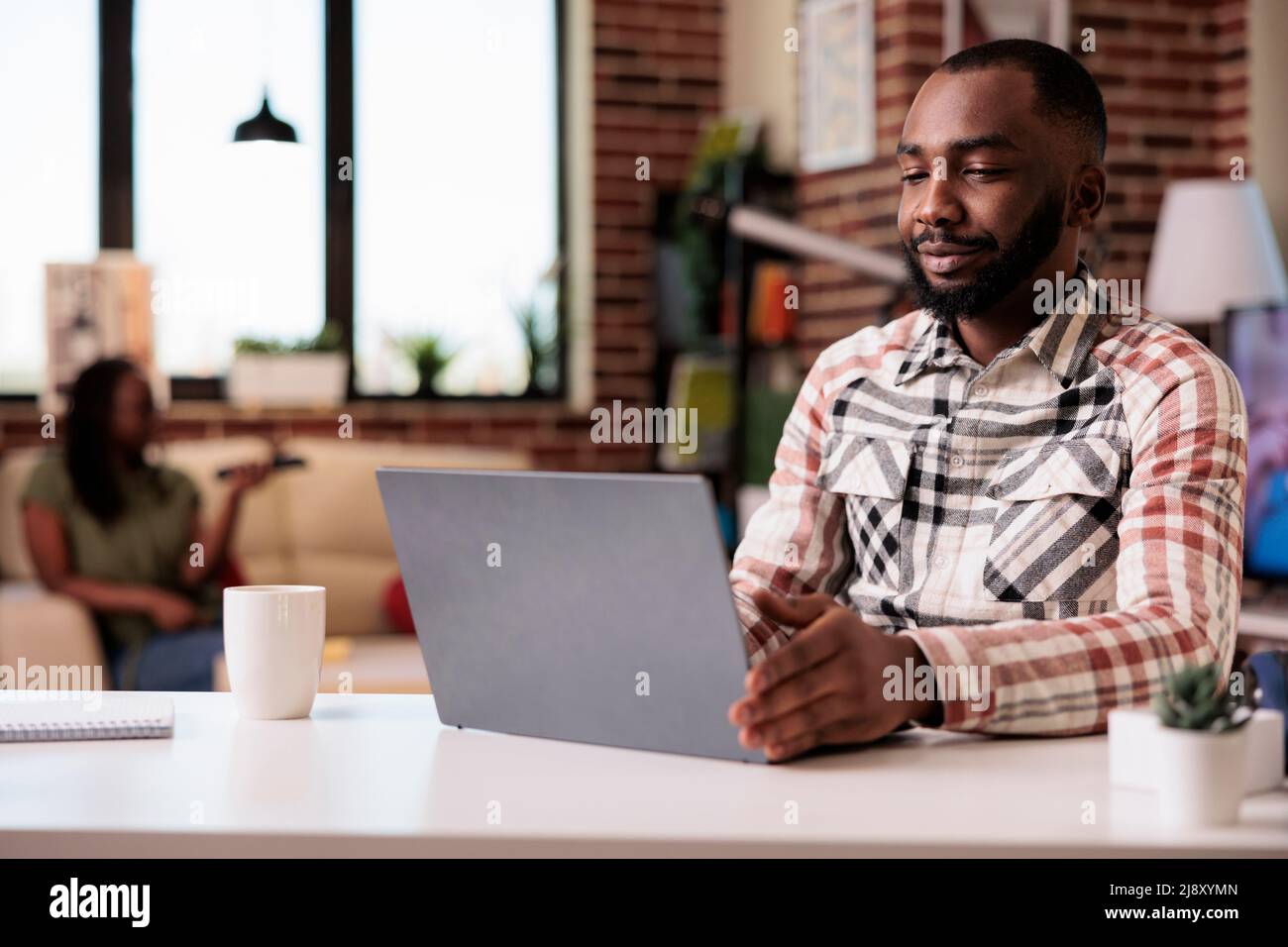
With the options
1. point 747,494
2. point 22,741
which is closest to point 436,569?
point 22,741

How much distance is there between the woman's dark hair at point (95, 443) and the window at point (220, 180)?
121 cm

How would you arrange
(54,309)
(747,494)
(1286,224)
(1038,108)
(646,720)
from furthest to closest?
(54,309), (747,494), (1286,224), (1038,108), (646,720)

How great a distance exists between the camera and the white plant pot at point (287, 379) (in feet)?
16.8

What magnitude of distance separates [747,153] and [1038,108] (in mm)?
3699

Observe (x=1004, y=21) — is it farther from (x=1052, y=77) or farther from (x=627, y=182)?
(x=1052, y=77)

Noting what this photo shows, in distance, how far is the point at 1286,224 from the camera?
4199 millimetres

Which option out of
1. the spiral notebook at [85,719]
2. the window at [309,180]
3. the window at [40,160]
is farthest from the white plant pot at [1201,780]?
the window at [40,160]

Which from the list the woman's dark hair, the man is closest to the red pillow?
the woman's dark hair

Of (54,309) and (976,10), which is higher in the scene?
(976,10)

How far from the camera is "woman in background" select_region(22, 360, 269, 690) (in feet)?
12.7

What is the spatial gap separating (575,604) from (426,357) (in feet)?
14.5

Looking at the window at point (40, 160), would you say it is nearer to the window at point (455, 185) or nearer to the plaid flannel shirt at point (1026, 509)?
the window at point (455, 185)

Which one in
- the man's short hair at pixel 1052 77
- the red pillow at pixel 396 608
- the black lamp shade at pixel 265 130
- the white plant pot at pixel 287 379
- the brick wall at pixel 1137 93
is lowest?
the red pillow at pixel 396 608
